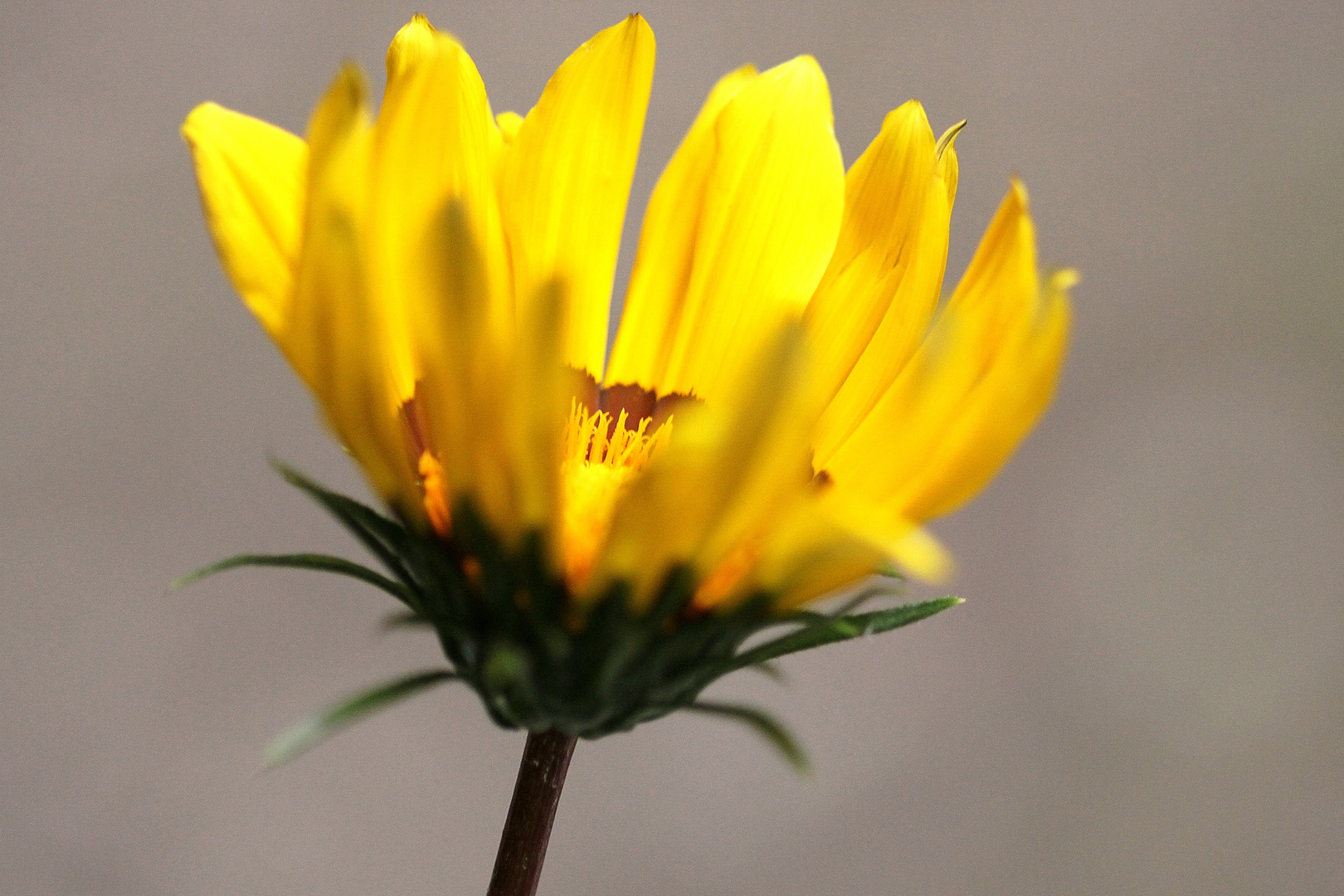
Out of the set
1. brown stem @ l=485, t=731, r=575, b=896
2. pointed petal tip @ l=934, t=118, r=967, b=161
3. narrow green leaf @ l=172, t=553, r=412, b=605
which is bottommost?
brown stem @ l=485, t=731, r=575, b=896

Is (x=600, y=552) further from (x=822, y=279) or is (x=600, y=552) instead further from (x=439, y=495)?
(x=822, y=279)

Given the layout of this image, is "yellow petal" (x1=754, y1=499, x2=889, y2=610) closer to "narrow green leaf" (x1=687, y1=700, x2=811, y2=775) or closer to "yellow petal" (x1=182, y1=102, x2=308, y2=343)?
"narrow green leaf" (x1=687, y1=700, x2=811, y2=775)

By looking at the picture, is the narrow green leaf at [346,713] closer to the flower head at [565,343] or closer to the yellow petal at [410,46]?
the flower head at [565,343]

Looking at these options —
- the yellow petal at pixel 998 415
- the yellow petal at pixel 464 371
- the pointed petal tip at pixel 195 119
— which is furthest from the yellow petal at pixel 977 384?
the pointed petal tip at pixel 195 119

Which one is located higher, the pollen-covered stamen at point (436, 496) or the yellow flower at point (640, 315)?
the yellow flower at point (640, 315)

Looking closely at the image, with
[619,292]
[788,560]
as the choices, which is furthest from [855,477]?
[619,292]

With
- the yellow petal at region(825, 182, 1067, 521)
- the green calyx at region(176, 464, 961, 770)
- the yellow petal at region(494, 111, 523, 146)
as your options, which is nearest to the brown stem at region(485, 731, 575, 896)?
the green calyx at region(176, 464, 961, 770)

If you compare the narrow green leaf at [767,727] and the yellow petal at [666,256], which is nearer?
the narrow green leaf at [767,727]
